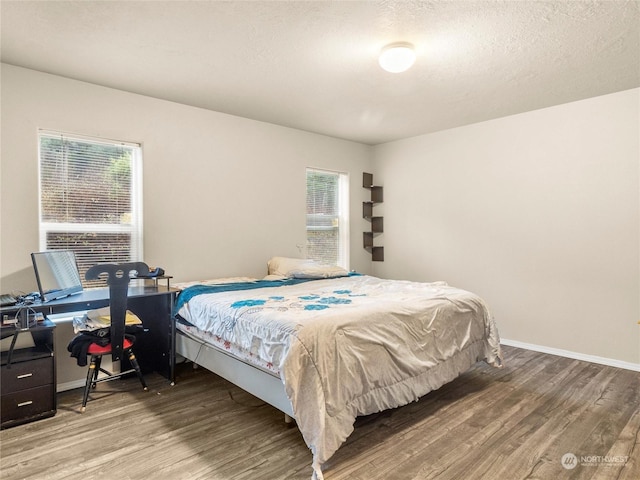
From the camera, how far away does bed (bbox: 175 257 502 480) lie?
1960 millimetres

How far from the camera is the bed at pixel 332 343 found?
196cm

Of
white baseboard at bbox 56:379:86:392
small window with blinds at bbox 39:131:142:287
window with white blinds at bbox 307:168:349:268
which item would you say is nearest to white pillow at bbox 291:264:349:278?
window with white blinds at bbox 307:168:349:268

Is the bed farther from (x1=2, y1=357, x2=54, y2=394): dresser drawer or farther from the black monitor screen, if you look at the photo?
(x1=2, y1=357, x2=54, y2=394): dresser drawer

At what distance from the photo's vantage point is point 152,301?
3.36 metres

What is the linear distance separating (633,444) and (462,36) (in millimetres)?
2683

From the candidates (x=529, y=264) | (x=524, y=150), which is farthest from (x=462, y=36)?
(x=529, y=264)

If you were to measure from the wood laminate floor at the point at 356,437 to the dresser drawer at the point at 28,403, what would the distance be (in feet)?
0.26

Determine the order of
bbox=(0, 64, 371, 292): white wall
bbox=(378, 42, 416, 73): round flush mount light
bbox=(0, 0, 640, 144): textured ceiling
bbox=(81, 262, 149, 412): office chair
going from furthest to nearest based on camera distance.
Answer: bbox=(0, 64, 371, 292): white wall, bbox=(81, 262, 149, 412): office chair, bbox=(378, 42, 416, 73): round flush mount light, bbox=(0, 0, 640, 144): textured ceiling

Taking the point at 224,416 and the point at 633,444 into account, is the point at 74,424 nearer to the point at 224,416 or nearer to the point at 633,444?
the point at 224,416

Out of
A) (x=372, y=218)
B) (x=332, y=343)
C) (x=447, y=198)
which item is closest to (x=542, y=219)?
(x=447, y=198)

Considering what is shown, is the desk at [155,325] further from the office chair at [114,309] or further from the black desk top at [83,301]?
the office chair at [114,309]

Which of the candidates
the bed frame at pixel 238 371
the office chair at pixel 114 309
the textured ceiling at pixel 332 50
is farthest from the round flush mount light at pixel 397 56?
the office chair at pixel 114 309

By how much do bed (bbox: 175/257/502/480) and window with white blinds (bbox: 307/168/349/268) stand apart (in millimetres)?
1569

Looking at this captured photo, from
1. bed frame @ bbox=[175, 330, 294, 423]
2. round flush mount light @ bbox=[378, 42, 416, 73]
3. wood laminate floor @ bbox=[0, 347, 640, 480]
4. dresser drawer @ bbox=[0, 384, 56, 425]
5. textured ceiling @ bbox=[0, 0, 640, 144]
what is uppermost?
textured ceiling @ bbox=[0, 0, 640, 144]
